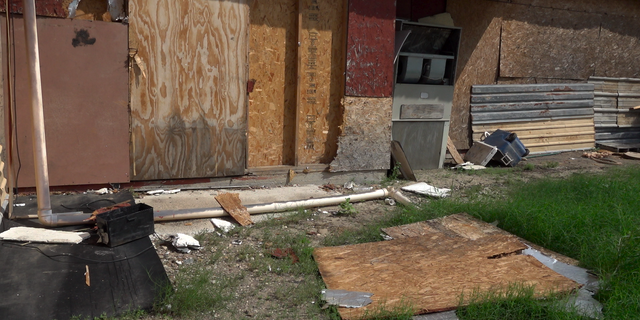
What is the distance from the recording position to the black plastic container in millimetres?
4375

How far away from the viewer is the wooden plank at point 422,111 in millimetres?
7906

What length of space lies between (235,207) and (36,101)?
7.38 ft

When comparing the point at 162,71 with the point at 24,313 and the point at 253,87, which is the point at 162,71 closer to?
the point at 253,87

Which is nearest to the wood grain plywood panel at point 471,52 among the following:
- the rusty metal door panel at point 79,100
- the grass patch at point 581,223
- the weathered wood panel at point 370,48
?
the weathered wood panel at point 370,48

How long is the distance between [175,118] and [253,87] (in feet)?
3.61

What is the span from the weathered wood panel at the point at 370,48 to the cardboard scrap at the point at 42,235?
13.0 feet

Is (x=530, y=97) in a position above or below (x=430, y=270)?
above

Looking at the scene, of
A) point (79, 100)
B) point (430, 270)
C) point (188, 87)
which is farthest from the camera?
point (188, 87)

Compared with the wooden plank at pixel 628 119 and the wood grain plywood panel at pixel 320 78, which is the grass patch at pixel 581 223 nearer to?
the wood grain plywood panel at pixel 320 78

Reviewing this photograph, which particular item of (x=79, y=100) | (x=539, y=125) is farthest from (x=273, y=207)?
(x=539, y=125)

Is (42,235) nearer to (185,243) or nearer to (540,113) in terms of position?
(185,243)

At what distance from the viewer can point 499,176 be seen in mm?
8242

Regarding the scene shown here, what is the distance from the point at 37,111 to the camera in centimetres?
452

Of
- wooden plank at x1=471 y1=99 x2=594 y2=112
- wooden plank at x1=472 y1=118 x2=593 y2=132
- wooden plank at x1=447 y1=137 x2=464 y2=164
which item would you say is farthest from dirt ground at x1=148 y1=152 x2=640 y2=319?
wooden plank at x1=471 y1=99 x2=594 y2=112
